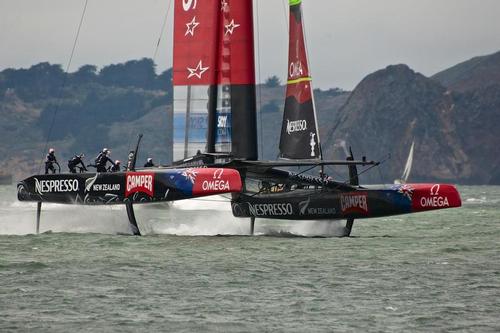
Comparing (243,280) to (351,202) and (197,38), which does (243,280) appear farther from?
(197,38)

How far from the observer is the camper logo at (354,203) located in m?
24.8

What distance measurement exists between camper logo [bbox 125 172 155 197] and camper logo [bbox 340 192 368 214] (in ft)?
12.5

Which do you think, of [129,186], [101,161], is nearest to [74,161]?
[101,161]

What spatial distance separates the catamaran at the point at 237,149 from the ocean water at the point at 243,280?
0.75m

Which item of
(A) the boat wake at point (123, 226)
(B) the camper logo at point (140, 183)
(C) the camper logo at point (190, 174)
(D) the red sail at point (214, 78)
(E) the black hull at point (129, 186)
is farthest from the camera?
(A) the boat wake at point (123, 226)

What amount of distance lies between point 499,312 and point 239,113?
39.0ft

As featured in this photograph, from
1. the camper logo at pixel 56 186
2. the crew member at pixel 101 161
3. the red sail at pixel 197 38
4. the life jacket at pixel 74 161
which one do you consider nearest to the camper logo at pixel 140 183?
the camper logo at pixel 56 186

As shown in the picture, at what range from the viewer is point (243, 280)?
Result: 1772cm

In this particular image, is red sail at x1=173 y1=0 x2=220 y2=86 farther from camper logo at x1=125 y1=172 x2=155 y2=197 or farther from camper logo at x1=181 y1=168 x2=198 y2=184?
camper logo at x1=181 y1=168 x2=198 y2=184

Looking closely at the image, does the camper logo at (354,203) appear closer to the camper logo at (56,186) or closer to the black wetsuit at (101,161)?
the black wetsuit at (101,161)

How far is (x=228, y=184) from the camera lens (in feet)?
75.4

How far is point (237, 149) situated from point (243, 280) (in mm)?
8364

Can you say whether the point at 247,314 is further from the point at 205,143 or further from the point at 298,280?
the point at 205,143

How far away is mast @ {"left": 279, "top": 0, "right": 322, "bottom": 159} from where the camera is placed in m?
26.0
